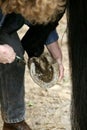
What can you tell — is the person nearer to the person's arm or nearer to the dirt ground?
the person's arm

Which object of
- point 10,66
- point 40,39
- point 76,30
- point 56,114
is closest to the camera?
point 76,30

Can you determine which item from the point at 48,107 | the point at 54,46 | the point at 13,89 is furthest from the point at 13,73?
the point at 48,107

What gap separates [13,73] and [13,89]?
0.31 ft

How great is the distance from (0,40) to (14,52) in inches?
3.4

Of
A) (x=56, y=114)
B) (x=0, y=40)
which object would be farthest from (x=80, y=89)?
(x=56, y=114)

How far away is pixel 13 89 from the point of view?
2.08 m

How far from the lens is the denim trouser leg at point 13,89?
197cm

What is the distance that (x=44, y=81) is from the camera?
203 cm

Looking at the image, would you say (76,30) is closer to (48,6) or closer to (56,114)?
(48,6)

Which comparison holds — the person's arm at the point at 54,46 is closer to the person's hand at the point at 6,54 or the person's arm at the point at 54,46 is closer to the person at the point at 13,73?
the person at the point at 13,73

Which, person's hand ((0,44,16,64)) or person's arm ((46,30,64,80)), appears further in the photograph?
person's arm ((46,30,64,80))

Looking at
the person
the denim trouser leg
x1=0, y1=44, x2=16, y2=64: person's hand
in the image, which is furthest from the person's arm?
x1=0, y1=44, x2=16, y2=64: person's hand

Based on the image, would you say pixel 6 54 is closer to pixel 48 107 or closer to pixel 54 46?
pixel 54 46

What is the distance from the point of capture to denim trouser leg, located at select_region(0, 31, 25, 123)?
6.46ft
